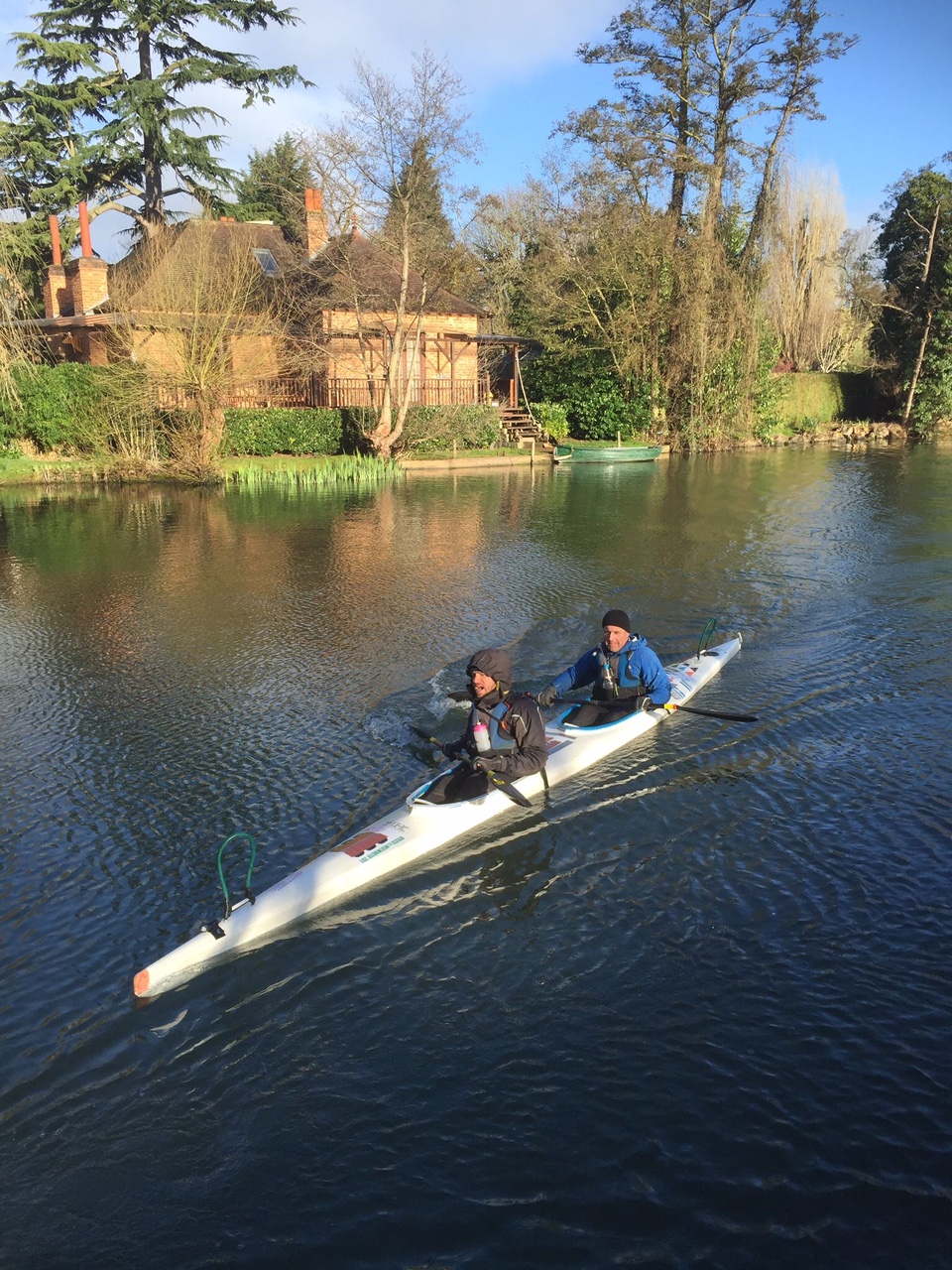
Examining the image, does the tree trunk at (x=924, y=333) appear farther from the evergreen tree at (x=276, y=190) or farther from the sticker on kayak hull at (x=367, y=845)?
the sticker on kayak hull at (x=367, y=845)

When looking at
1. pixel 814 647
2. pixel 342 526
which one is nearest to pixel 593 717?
pixel 814 647

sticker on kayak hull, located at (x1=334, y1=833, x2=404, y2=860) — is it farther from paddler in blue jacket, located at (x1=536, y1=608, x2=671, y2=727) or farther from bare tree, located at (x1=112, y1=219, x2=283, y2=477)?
bare tree, located at (x1=112, y1=219, x2=283, y2=477)

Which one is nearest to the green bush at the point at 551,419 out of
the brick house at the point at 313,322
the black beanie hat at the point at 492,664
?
the brick house at the point at 313,322

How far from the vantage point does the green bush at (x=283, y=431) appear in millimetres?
30656

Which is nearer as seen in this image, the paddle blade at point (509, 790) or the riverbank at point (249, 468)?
the paddle blade at point (509, 790)

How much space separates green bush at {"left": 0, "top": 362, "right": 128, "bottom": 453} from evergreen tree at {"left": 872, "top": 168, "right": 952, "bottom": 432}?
34564mm

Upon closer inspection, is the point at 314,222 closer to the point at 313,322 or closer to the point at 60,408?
the point at 313,322

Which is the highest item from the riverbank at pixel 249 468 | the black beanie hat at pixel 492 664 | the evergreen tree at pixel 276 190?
the evergreen tree at pixel 276 190

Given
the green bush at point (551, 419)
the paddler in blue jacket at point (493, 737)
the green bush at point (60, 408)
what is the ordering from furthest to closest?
1. the green bush at point (551, 419)
2. the green bush at point (60, 408)
3. the paddler in blue jacket at point (493, 737)

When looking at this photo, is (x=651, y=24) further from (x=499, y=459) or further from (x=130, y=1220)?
(x=130, y=1220)

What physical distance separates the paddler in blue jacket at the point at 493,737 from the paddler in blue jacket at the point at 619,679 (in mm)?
1595

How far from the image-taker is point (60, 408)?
28.6m

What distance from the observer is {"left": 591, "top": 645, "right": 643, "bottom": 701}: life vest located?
995 centimetres

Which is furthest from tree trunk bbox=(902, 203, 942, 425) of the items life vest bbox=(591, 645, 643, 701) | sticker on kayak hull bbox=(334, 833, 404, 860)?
sticker on kayak hull bbox=(334, 833, 404, 860)
